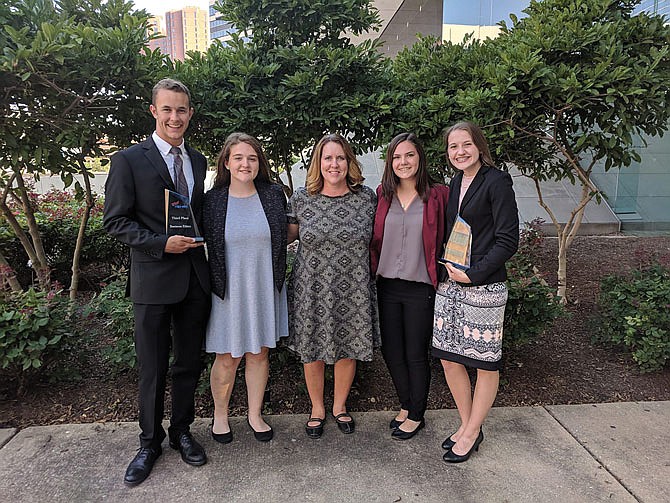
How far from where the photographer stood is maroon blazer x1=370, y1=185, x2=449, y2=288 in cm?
285

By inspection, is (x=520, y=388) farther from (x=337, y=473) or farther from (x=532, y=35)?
(x=532, y=35)

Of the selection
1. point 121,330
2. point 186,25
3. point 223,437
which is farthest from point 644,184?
point 186,25

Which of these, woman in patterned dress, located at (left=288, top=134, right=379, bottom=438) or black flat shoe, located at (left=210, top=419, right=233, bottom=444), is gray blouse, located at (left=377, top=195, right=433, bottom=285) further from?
black flat shoe, located at (left=210, top=419, right=233, bottom=444)

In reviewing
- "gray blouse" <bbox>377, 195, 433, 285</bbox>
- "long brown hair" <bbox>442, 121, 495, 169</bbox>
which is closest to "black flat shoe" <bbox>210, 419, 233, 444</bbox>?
"gray blouse" <bbox>377, 195, 433, 285</bbox>

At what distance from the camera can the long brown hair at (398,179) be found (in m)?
2.89

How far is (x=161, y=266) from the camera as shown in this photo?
2.62 m

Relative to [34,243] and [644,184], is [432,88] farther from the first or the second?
[644,184]

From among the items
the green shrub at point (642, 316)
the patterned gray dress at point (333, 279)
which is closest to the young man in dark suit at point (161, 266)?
the patterned gray dress at point (333, 279)

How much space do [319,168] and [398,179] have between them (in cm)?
46

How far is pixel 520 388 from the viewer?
3762mm

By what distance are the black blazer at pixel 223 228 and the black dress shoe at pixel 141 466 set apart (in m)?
0.94

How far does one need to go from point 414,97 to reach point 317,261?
2.02 metres

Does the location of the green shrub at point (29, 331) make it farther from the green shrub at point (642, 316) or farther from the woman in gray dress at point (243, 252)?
the green shrub at point (642, 316)

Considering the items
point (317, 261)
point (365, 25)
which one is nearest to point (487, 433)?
point (317, 261)
